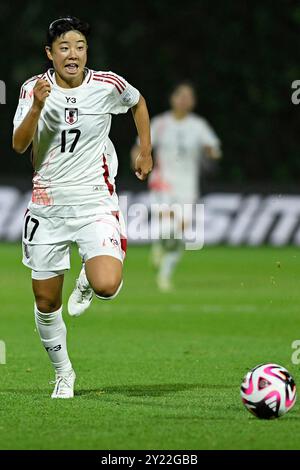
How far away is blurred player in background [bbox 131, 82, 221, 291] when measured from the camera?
16266 millimetres

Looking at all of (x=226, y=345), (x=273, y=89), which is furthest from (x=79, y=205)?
(x=273, y=89)

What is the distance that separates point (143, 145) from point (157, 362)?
7.33 ft

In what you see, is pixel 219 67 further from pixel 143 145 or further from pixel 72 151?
pixel 72 151

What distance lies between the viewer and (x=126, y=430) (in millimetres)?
6480

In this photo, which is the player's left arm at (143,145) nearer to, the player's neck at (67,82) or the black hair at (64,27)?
the player's neck at (67,82)

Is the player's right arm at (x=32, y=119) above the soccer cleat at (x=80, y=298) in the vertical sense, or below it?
above

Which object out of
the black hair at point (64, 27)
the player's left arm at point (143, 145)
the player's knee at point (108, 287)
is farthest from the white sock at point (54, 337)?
the black hair at point (64, 27)

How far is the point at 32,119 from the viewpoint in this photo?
7.33 meters

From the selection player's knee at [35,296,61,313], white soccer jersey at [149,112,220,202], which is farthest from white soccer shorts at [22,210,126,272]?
white soccer jersey at [149,112,220,202]

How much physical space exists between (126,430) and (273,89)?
19.6 meters

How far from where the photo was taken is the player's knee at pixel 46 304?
304 inches

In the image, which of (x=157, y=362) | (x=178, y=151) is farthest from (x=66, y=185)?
(x=178, y=151)

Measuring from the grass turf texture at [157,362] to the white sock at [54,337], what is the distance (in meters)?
0.23

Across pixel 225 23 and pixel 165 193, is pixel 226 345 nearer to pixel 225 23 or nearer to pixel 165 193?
pixel 165 193
